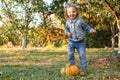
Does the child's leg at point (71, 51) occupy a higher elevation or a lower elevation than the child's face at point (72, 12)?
lower

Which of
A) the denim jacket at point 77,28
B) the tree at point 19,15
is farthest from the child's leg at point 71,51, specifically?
the tree at point 19,15

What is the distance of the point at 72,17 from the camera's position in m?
7.68

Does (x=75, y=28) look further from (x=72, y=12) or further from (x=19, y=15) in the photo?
(x=19, y=15)

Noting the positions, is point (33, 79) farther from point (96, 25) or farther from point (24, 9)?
point (96, 25)

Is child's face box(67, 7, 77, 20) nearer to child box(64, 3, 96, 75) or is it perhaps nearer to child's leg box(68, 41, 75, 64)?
child box(64, 3, 96, 75)

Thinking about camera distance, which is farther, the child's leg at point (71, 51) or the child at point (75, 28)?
the child's leg at point (71, 51)

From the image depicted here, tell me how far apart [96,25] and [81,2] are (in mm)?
13210

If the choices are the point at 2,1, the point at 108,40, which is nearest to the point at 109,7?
the point at 2,1

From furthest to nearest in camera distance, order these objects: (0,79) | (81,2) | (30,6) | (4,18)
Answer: (4,18)
(30,6)
(81,2)
(0,79)

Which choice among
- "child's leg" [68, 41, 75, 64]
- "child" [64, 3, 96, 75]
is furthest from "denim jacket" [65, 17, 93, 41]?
"child's leg" [68, 41, 75, 64]

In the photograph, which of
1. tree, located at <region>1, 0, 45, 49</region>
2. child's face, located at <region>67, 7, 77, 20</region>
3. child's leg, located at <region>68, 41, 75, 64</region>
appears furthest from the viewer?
tree, located at <region>1, 0, 45, 49</region>

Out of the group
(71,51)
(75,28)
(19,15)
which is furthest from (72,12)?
(19,15)

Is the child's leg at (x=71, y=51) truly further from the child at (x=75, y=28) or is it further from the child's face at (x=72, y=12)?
the child's face at (x=72, y=12)

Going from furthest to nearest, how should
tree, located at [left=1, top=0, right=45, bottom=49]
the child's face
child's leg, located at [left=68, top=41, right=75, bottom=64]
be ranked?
tree, located at [left=1, top=0, right=45, bottom=49], child's leg, located at [left=68, top=41, right=75, bottom=64], the child's face
